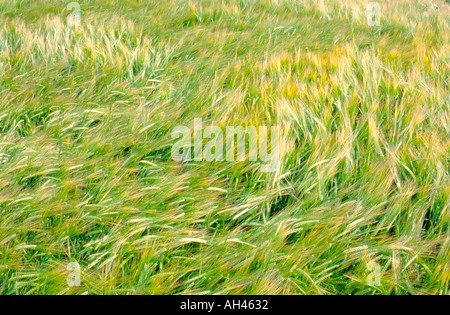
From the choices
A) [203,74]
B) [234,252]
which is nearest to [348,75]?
[203,74]

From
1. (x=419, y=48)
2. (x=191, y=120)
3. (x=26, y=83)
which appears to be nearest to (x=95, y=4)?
(x=26, y=83)

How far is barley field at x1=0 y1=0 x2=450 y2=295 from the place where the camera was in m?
1.21

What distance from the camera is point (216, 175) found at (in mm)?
1573

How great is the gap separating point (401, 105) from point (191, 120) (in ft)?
3.25

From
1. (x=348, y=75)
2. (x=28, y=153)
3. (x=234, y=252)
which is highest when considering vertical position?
(x=348, y=75)

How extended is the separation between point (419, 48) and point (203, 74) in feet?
5.02

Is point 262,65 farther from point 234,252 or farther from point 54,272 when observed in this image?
point 54,272

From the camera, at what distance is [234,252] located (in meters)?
1.26

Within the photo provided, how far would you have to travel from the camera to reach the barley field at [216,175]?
121cm

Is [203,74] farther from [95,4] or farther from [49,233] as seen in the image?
[95,4]

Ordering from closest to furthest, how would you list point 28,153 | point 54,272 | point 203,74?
point 54,272, point 28,153, point 203,74

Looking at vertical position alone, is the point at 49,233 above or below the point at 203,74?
below

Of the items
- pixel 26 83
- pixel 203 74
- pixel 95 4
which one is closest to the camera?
pixel 26 83

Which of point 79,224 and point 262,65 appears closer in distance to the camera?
point 79,224
